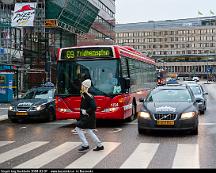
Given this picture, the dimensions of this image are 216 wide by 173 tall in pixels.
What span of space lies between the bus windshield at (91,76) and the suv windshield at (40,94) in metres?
3.17

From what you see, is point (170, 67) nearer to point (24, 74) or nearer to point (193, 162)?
point (24, 74)

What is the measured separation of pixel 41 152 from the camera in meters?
9.88

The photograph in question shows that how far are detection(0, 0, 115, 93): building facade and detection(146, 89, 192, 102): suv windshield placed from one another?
23117 mm

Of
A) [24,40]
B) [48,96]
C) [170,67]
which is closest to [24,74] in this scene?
[24,40]

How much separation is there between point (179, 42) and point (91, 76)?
524 ft

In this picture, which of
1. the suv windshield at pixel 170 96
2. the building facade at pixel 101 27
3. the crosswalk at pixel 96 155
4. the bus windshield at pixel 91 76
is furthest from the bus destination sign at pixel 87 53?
the building facade at pixel 101 27

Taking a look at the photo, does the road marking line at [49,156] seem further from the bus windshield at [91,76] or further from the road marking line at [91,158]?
the bus windshield at [91,76]

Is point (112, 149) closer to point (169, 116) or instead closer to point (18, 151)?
point (18, 151)

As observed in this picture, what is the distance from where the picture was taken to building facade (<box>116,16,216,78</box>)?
157m

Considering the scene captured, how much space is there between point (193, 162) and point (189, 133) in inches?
176

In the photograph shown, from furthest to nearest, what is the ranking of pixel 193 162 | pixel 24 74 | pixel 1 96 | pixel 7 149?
pixel 24 74
pixel 1 96
pixel 7 149
pixel 193 162

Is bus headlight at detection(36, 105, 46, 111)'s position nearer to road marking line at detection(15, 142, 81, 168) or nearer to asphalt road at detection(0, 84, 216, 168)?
asphalt road at detection(0, 84, 216, 168)

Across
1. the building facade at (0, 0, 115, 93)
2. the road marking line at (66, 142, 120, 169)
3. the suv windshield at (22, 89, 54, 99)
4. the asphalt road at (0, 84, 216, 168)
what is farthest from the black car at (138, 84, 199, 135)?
the building facade at (0, 0, 115, 93)

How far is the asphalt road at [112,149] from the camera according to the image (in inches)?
329
